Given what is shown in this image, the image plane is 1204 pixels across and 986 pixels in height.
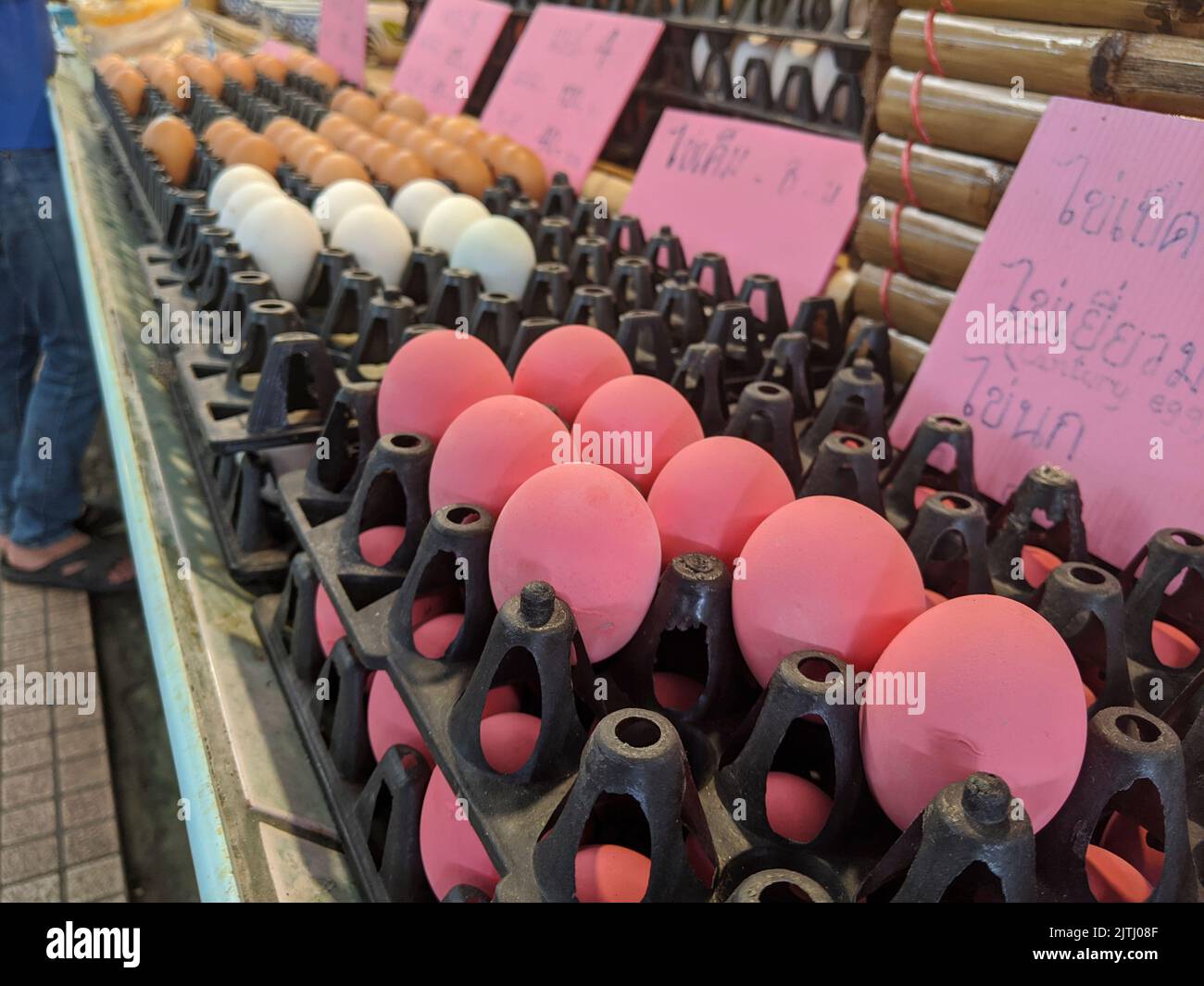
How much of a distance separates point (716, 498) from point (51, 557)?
228 cm

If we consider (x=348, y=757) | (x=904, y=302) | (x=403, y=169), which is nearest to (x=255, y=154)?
(x=403, y=169)

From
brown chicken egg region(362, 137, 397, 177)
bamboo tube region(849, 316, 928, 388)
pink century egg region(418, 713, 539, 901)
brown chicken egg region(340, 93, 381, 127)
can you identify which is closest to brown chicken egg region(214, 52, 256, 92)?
brown chicken egg region(340, 93, 381, 127)

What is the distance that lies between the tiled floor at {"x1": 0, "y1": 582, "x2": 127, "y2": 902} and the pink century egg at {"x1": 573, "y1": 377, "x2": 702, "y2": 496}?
4.50ft

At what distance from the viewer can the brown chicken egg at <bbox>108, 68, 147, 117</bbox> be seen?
2521mm

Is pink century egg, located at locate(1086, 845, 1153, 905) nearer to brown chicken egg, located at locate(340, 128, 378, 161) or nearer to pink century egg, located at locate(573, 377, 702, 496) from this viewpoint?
pink century egg, located at locate(573, 377, 702, 496)

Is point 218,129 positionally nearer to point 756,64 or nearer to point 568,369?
point 756,64

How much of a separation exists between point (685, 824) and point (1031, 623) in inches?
10.2

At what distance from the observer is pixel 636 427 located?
0.87m

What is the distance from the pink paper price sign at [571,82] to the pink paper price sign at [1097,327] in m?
1.21

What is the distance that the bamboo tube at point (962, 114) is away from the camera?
104 cm

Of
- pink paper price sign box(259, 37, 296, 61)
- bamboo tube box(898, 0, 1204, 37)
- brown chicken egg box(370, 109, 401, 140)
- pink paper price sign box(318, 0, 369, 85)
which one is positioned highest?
bamboo tube box(898, 0, 1204, 37)

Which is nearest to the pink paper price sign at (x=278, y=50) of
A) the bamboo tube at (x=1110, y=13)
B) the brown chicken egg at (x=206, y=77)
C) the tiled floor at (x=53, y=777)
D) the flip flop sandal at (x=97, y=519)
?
the brown chicken egg at (x=206, y=77)

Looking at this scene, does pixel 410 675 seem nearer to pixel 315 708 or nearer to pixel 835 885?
pixel 315 708
